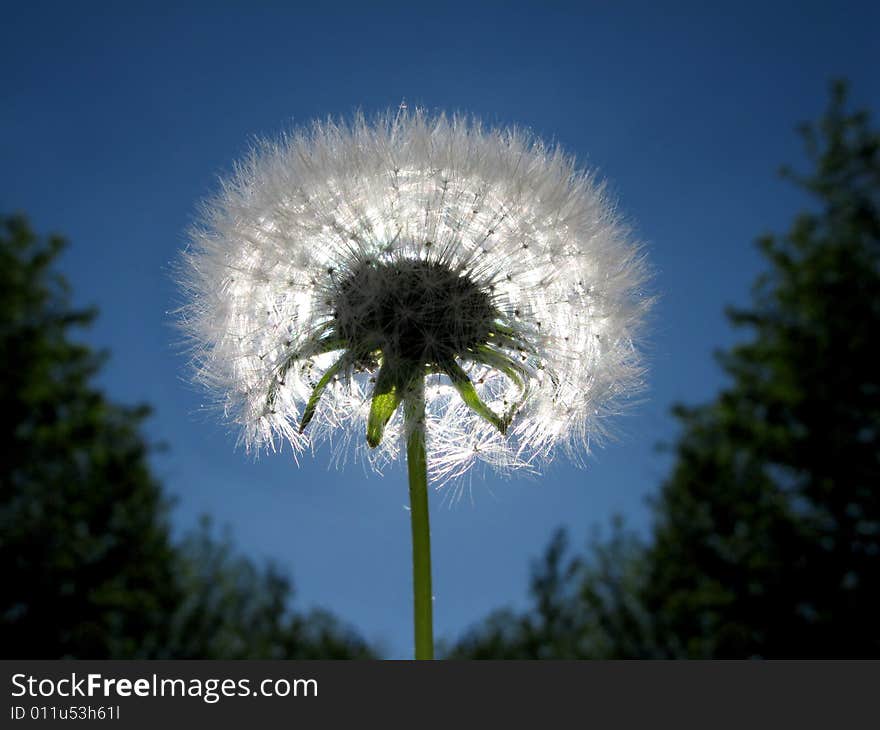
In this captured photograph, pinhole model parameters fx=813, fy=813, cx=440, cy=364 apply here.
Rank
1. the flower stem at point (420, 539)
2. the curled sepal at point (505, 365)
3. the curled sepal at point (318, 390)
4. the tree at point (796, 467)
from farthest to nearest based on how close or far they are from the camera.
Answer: the tree at point (796, 467) → the curled sepal at point (505, 365) → the curled sepal at point (318, 390) → the flower stem at point (420, 539)

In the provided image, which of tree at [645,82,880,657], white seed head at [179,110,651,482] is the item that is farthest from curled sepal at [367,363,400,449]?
tree at [645,82,880,657]

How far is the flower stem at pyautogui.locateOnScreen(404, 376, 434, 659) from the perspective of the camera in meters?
2.23

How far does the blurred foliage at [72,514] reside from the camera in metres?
17.0

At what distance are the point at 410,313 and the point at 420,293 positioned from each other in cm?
9

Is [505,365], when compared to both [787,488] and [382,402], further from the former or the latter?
[787,488]

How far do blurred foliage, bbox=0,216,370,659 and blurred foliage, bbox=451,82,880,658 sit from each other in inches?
381

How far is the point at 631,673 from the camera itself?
2.40 meters

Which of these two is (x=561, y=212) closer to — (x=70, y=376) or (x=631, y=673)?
(x=631, y=673)

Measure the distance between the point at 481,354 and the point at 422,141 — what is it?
2.83ft

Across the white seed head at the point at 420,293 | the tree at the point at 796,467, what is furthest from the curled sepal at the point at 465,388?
the tree at the point at 796,467

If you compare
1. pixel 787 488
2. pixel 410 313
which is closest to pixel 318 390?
pixel 410 313

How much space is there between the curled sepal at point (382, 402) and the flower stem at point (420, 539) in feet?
0.24

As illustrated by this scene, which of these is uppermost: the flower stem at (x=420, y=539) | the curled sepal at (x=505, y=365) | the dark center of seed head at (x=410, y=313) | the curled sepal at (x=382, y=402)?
the dark center of seed head at (x=410, y=313)

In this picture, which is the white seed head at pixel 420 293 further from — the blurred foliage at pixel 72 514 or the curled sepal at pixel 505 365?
the blurred foliage at pixel 72 514
